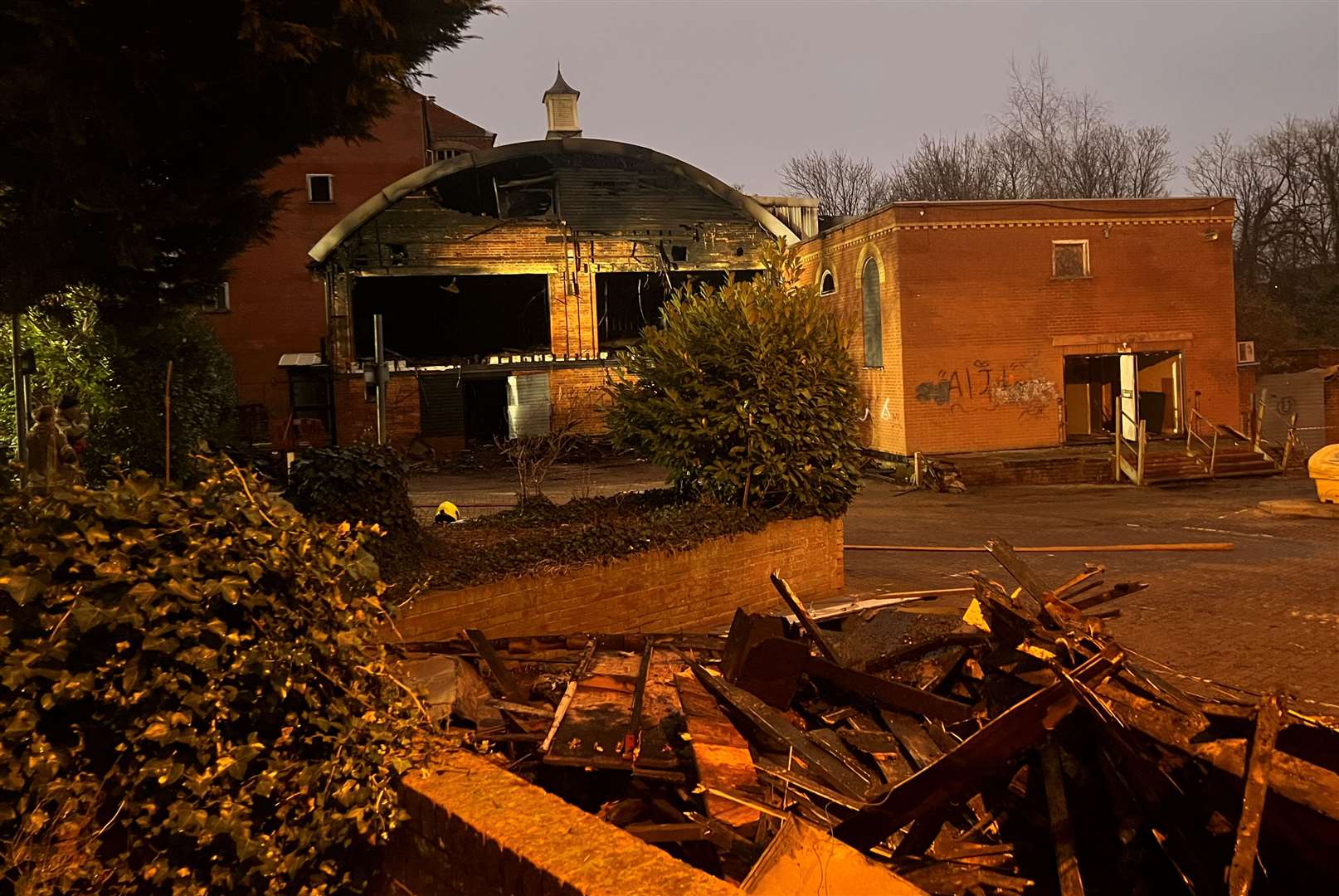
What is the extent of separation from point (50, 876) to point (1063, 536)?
1288 centimetres

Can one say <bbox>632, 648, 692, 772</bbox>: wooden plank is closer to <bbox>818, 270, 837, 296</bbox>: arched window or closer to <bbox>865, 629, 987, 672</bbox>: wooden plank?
<bbox>865, 629, 987, 672</bbox>: wooden plank

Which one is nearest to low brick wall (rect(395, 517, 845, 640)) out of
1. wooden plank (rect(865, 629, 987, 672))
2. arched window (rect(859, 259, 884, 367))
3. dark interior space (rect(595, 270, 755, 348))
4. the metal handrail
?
→ wooden plank (rect(865, 629, 987, 672))

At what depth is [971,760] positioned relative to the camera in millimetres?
3195

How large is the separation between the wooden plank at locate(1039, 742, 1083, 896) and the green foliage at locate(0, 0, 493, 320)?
557cm

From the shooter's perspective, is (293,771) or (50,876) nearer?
(50,876)

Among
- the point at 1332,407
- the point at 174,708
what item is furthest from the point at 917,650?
the point at 1332,407

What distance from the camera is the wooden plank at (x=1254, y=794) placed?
8.93ft

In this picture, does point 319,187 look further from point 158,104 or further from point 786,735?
point 786,735

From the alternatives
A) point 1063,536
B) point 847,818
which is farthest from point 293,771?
point 1063,536

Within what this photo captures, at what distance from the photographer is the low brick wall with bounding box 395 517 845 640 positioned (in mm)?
6254

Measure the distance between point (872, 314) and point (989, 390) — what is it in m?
3.26

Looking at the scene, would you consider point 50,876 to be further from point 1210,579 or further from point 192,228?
point 1210,579

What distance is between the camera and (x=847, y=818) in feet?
11.0

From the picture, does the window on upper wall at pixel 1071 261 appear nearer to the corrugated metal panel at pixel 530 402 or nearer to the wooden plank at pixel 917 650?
the corrugated metal panel at pixel 530 402
